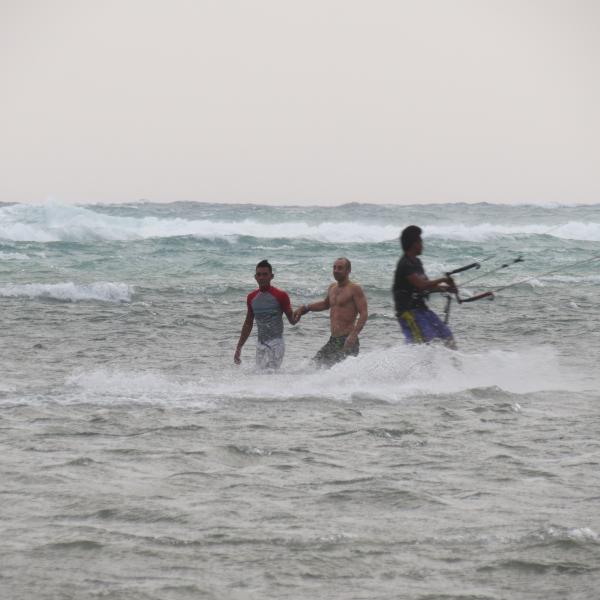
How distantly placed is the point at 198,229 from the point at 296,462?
4590 centimetres

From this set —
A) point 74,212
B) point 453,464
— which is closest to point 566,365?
point 453,464

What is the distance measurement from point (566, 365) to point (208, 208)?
193 ft

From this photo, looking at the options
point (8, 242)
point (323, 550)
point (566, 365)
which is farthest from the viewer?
point (8, 242)

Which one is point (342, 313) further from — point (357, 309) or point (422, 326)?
point (422, 326)

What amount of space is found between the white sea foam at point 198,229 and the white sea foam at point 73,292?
21829 mm

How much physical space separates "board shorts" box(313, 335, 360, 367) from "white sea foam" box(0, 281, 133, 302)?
33.1 feet

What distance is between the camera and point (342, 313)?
10.6 meters

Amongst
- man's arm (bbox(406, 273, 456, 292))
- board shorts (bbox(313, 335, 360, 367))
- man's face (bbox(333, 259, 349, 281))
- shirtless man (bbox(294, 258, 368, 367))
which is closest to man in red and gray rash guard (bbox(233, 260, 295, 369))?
shirtless man (bbox(294, 258, 368, 367))

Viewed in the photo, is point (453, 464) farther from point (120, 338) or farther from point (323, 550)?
point (120, 338)

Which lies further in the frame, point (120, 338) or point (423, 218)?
point (423, 218)

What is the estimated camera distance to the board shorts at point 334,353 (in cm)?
1051

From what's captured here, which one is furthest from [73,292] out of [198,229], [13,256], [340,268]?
[198,229]

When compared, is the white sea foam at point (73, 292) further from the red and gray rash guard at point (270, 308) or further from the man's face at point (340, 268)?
the man's face at point (340, 268)

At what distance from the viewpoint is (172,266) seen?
30.3m
